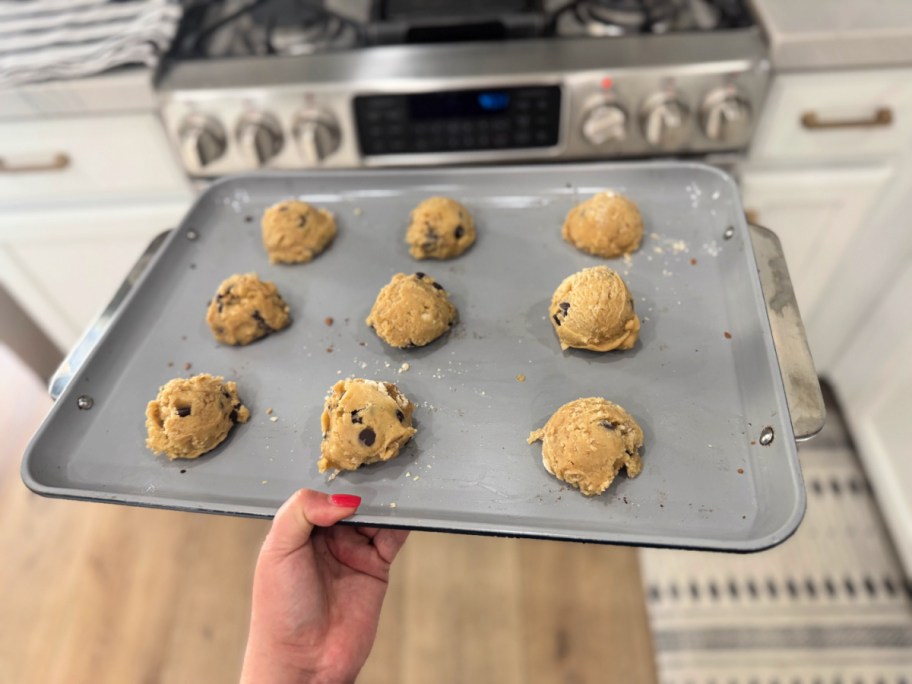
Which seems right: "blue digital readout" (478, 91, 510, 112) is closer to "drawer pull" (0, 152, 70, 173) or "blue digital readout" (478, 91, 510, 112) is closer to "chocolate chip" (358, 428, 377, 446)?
"chocolate chip" (358, 428, 377, 446)

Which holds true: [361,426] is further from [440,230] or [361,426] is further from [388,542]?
[440,230]

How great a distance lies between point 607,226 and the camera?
1031 millimetres

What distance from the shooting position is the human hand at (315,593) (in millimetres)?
800

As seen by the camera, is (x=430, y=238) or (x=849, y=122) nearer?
(x=430, y=238)

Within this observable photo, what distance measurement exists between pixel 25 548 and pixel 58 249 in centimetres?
86

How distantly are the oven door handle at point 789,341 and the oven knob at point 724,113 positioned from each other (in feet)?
0.91

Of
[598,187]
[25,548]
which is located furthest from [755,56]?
[25,548]

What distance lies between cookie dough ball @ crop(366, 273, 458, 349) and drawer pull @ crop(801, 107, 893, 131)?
33.6 inches

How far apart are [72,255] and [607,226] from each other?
133 cm

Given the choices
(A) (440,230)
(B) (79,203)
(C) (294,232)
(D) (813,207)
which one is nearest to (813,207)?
(D) (813,207)

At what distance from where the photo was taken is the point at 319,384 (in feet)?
3.21

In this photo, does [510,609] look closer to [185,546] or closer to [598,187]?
[185,546]

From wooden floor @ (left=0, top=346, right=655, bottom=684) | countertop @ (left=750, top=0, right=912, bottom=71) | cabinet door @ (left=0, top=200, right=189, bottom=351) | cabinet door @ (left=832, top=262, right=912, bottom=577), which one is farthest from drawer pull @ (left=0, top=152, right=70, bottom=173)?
cabinet door @ (left=832, top=262, right=912, bottom=577)

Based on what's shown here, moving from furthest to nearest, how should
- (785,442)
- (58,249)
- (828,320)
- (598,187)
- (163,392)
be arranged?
(828,320) → (58,249) → (598,187) → (163,392) → (785,442)
